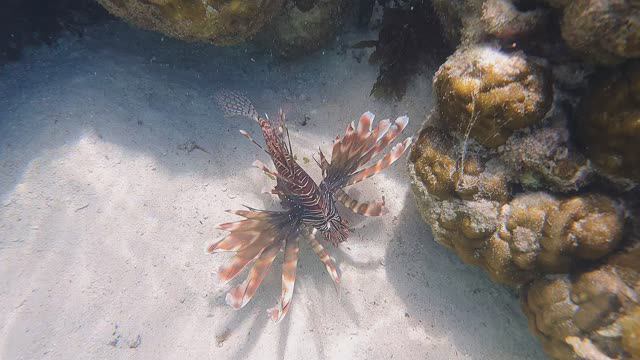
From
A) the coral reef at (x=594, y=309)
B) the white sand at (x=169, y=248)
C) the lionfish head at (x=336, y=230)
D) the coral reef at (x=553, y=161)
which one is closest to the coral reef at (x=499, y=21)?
the coral reef at (x=553, y=161)

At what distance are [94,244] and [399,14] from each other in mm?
4140

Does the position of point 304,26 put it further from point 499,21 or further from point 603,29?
point 603,29

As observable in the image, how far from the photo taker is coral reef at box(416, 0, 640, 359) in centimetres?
248

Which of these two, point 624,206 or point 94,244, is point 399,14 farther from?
point 94,244

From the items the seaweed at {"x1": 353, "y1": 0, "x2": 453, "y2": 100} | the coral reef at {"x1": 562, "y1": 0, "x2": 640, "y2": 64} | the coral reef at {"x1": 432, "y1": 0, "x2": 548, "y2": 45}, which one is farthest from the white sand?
the coral reef at {"x1": 562, "y1": 0, "x2": 640, "y2": 64}

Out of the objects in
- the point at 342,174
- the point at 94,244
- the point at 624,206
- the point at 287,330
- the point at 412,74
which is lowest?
the point at 94,244

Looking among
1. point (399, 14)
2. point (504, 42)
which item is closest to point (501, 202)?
point (504, 42)

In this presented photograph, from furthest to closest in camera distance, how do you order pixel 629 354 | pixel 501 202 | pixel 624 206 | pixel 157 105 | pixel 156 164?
1. pixel 157 105
2. pixel 156 164
3. pixel 501 202
4. pixel 624 206
5. pixel 629 354

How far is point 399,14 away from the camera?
462 cm

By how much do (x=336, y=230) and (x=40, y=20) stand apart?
5.11 metres

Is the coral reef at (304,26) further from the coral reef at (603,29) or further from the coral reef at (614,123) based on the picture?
the coral reef at (614,123)

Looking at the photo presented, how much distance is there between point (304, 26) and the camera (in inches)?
199

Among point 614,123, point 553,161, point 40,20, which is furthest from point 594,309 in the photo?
point 40,20

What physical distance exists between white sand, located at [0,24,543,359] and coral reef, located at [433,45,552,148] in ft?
5.39
